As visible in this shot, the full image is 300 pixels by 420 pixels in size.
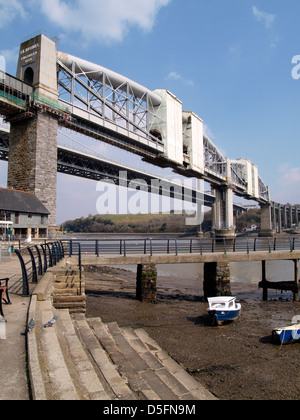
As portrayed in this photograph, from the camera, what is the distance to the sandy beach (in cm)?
731

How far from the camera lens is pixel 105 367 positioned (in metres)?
5.04

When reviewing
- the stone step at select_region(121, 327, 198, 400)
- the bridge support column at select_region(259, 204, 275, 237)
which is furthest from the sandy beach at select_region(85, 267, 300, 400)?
the bridge support column at select_region(259, 204, 275, 237)

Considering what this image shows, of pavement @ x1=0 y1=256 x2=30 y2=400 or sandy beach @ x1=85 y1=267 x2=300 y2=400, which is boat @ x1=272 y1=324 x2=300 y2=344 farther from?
pavement @ x1=0 y1=256 x2=30 y2=400

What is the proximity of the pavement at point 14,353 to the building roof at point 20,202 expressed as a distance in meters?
17.2

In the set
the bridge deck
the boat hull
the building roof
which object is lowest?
the boat hull

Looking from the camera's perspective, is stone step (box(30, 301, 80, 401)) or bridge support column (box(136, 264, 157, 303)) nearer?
stone step (box(30, 301, 80, 401))

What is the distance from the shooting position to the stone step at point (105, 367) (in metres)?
4.19

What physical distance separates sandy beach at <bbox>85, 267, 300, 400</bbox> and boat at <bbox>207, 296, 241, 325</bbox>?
0.32 metres

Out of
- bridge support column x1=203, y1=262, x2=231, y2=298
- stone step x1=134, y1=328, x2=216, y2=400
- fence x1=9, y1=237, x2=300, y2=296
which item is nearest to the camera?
stone step x1=134, y1=328, x2=216, y2=400

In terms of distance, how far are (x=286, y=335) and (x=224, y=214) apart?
76137 millimetres

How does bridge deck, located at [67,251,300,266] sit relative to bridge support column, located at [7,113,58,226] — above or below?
below

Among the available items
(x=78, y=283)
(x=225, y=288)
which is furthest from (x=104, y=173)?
(x=78, y=283)

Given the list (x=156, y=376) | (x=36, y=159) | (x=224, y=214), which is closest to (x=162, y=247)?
(x=156, y=376)
